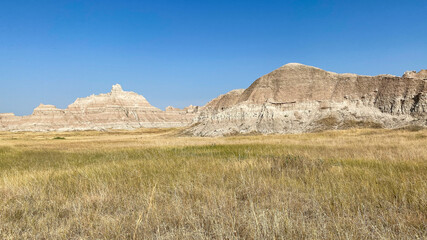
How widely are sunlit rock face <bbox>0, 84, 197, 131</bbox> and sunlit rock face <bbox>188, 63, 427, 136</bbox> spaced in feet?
321

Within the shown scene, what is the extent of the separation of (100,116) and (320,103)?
5020 inches

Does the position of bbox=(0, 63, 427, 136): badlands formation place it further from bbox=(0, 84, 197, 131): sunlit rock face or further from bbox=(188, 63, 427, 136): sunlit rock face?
bbox=(0, 84, 197, 131): sunlit rock face

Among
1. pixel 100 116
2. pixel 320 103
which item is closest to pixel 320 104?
pixel 320 103

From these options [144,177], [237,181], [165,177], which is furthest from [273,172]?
[144,177]

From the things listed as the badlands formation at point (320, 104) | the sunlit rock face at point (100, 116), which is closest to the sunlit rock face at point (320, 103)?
the badlands formation at point (320, 104)

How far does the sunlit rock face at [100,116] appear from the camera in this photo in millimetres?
129875

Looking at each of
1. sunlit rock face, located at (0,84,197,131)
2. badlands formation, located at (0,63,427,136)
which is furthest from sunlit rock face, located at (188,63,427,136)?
sunlit rock face, located at (0,84,197,131)

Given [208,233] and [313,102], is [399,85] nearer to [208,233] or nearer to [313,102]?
[313,102]

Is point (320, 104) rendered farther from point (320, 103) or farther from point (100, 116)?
point (100, 116)

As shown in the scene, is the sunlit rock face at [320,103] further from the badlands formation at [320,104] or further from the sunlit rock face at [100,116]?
the sunlit rock face at [100,116]

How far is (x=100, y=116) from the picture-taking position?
137 meters

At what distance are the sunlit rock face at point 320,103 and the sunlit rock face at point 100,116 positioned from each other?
97.8 meters

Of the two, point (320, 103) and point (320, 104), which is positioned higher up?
point (320, 103)

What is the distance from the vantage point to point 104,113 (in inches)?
5468
